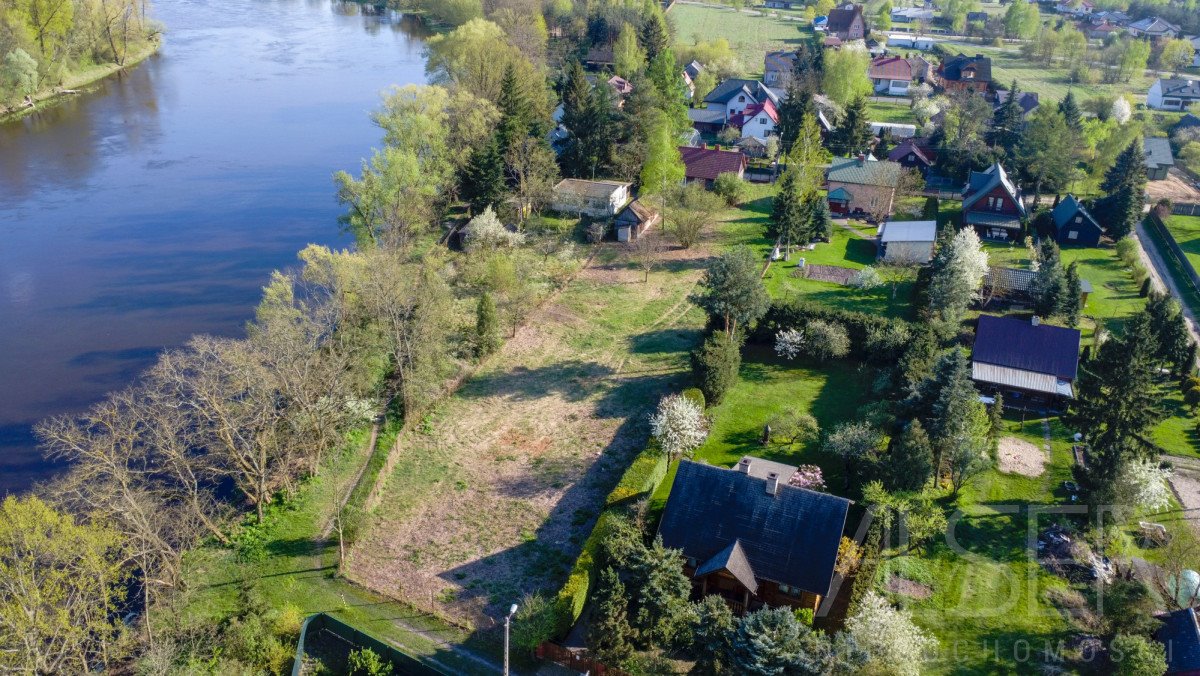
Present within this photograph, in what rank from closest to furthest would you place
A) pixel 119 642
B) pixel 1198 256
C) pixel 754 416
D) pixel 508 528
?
pixel 119 642
pixel 508 528
pixel 754 416
pixel 1198 256

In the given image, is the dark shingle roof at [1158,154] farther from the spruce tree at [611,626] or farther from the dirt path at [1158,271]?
the spruce tree at [611,626]

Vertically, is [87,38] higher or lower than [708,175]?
higher

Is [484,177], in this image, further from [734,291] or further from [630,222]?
[734,291]

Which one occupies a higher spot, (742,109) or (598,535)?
(742,109)

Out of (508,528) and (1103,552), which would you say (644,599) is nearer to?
(508,528)

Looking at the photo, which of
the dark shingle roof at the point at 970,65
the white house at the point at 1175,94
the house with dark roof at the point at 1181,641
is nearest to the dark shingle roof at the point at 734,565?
the house with dark roof at the point at 1181,641

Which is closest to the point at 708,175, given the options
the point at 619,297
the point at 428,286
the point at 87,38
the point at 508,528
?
the point at 619,297

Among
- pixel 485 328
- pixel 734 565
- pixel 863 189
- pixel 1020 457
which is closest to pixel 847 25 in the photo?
pixel 863 189
